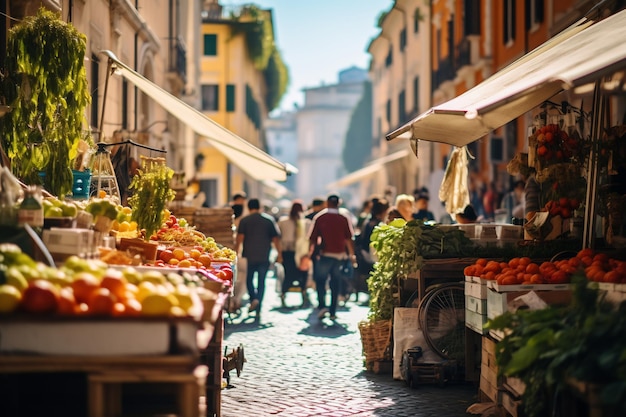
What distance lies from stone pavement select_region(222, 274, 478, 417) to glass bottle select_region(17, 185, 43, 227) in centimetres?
259

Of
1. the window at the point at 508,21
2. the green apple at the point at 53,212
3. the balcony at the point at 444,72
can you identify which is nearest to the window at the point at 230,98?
the balcony at the point at 444,72

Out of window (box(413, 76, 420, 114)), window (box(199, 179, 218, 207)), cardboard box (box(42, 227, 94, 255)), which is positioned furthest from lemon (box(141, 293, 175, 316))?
window (box(199, 179, 218, 207))

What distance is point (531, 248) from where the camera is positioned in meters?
10.2

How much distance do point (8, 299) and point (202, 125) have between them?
8.53 metres

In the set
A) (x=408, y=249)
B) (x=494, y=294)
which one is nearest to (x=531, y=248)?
(x=408, y=249)

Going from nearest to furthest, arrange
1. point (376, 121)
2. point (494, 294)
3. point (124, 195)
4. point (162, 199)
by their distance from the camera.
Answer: point (494, 294) < point (162, 199) < point (124, 195) < point (376, 121)

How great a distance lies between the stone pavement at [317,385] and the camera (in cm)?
870

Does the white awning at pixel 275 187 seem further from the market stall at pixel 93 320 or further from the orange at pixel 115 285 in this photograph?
the orange at pixel 115 285

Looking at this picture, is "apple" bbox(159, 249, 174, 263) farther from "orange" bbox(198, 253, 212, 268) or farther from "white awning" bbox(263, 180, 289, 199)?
"white awning" bbox(263, 180, 289, 199)

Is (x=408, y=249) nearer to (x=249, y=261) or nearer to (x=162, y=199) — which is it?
(x=162, y=199)

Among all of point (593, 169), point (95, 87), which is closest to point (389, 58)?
point (95, 87)

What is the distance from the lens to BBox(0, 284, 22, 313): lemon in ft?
16.8

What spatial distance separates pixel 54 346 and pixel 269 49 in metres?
44.8

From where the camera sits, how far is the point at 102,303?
5.18 m
